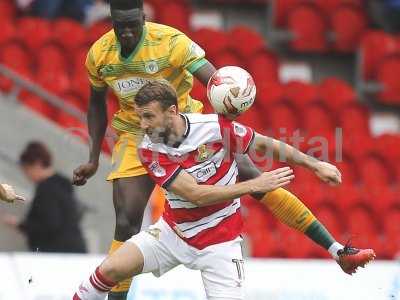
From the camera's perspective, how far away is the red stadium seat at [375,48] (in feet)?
48.3

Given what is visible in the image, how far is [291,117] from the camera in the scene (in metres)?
13.9

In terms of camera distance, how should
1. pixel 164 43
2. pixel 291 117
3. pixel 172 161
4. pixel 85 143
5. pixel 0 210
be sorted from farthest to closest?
1. pixel 291 117
2. pixel 85 143
3. pixel 0 210
4. pixel 164 43
5. pixel 172 161

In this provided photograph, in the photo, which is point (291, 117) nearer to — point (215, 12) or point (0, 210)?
point (215, 12)

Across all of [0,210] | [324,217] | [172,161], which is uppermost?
[172,161]

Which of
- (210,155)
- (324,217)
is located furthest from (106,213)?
(210,155)

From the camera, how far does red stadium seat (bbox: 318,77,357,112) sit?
14312 millimetres

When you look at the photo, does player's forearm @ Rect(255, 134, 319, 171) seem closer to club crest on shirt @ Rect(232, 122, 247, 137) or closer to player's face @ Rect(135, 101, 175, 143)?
club crest on shirt @ Rect(232, 122, 247, 137)

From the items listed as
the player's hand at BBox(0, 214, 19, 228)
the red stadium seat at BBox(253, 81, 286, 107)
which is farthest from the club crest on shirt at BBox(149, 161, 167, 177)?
the red stadium seat at BBox(253, 81, 286, 107)

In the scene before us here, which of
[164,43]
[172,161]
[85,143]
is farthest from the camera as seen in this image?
[85,143]

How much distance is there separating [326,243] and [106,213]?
12.8 ft

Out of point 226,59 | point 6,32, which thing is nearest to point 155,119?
point 6,32

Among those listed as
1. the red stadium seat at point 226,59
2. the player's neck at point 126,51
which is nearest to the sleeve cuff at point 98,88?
the player's neck at point 126,51

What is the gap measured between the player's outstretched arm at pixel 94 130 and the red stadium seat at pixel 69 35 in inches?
184

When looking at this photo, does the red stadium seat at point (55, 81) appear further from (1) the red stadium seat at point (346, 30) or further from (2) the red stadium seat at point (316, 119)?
(1) the red stadium seat at point (346, 30)
